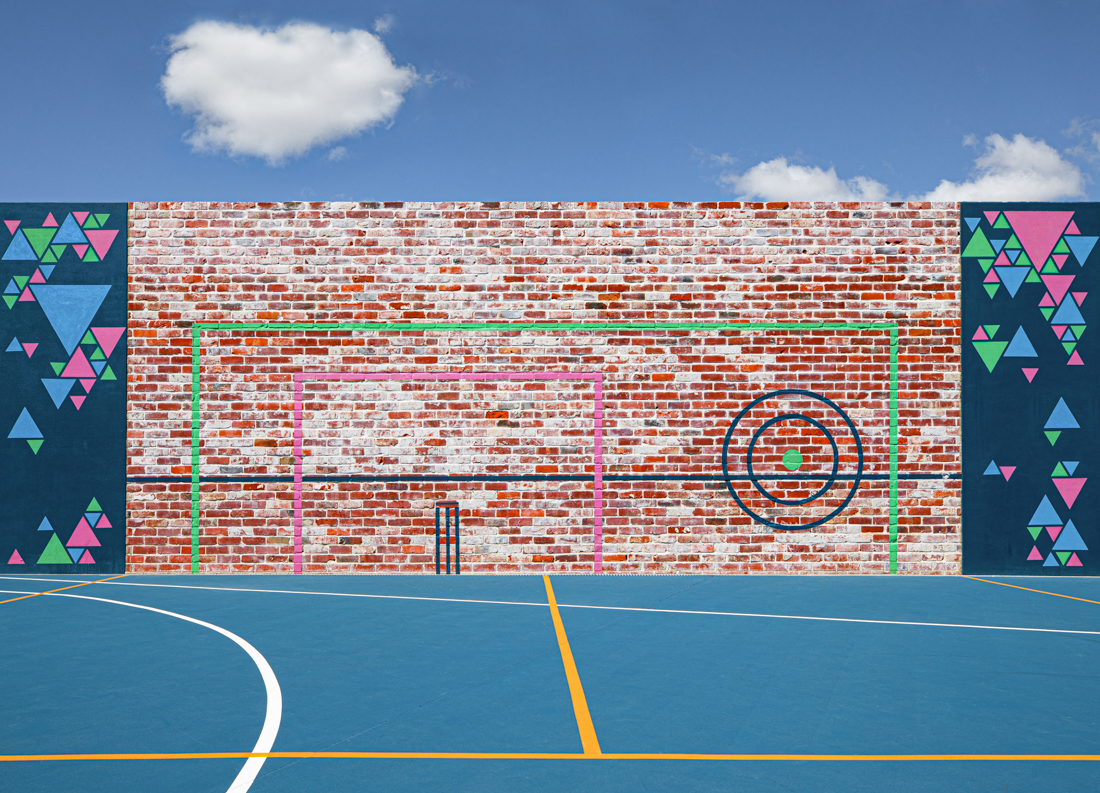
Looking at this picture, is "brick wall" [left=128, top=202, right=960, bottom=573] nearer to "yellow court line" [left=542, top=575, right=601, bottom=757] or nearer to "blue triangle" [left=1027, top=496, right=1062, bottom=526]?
"blue triangle" [left=1027, top=496, right=1062, bottom=526]

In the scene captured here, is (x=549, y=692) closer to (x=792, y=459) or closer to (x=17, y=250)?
(x=792, y=459)

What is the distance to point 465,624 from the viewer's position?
8.11 metres

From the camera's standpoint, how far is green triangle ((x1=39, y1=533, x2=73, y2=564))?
1163cm

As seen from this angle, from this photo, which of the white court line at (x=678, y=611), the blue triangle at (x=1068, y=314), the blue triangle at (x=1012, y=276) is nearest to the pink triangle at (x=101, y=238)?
the white court line at (x=678, y=611)

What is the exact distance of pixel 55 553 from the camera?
1164 centimetres

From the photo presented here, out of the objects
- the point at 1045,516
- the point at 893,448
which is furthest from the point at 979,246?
the point at 1045,516

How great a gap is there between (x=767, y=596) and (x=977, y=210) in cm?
714

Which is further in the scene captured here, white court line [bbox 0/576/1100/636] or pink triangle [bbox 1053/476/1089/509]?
pink triangle [bbox 1053/476/1089/509]

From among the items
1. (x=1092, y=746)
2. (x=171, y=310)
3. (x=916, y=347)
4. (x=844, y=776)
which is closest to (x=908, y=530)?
(x=916, y=347)

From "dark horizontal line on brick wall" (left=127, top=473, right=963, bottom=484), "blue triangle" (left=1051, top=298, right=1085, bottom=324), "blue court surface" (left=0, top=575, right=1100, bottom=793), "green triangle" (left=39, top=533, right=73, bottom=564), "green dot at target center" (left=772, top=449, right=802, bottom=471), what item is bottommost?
"blue court surface" (left=0, top=575, right=1100, bottom=793)

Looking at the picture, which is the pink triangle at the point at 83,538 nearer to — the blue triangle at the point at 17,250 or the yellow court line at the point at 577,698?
the blue triangle at the point at 17,250

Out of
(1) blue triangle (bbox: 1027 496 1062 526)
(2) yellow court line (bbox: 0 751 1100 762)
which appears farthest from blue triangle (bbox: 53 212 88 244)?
(1) blue triangle (bbox: 1027 496 1062 526)

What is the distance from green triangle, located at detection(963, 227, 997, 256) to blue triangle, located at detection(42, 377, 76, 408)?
14329 mm

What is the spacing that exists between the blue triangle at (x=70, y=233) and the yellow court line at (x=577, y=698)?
9607 millimetres
